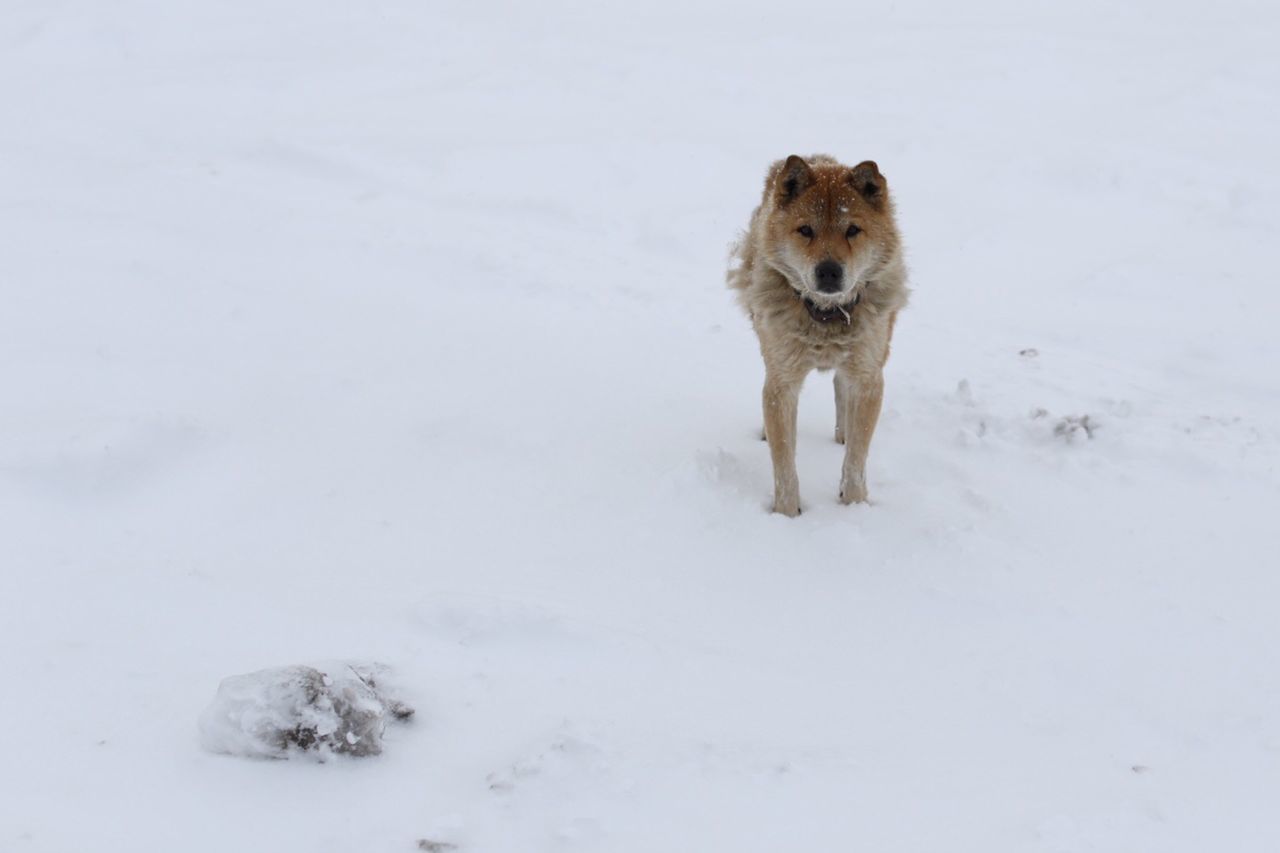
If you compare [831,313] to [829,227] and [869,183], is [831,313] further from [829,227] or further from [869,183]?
[869,183]

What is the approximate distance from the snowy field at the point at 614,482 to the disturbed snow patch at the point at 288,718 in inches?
2.4

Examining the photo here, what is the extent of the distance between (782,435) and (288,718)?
2684 mm

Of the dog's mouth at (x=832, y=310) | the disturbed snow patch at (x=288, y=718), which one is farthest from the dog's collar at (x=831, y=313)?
the disturbed snow patch at (x=288, y=718)

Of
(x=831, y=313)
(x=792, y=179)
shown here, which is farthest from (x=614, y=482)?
(x=792, y=179)

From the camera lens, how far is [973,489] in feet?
16.6

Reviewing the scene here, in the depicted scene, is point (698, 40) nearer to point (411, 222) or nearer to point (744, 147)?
point (744, 147)

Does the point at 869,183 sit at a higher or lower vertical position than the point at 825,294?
higher

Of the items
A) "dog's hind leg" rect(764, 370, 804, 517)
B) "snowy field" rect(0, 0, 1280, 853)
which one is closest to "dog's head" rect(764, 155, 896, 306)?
"dog's hind leg" rect(764, 370, 804, 517)

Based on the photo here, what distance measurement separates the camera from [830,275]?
4414mm

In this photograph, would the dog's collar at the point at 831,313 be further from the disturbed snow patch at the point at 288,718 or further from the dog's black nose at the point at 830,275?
the disturbed snow patch at the point at 288,718

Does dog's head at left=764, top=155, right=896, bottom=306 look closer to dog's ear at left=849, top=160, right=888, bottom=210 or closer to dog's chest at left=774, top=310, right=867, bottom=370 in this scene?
dog's ear at left=849, top=160, right=888, bottom=210

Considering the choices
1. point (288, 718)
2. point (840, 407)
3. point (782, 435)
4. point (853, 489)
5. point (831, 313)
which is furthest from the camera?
point (840, 407)

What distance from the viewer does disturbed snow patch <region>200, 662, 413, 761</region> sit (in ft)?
9.61

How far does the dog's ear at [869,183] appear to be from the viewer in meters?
4.51
